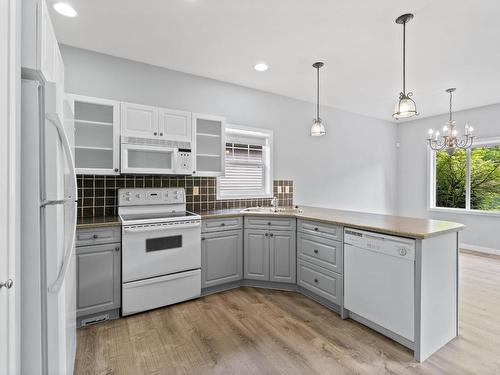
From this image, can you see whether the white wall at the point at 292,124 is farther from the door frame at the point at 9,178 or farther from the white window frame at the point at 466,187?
the door frame at the point at 9,178

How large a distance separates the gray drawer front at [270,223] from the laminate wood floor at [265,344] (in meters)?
0.81

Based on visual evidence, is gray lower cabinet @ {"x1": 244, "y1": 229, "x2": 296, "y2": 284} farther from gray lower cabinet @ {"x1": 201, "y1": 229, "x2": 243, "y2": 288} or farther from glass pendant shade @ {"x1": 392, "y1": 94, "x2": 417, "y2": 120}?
glass pendant shade @ {"x1": 392, "y1": 94, "x2": 417, "y2": 120}

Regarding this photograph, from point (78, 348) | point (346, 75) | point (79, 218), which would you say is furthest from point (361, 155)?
point (78, 348)

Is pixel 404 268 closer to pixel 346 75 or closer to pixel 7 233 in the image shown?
pixel 7 233

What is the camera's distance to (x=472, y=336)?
2119 millimetres

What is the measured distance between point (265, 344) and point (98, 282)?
1540 mm

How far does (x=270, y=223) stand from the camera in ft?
10.1

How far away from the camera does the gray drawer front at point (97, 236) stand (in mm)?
2236

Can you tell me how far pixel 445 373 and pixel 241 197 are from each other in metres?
2.76

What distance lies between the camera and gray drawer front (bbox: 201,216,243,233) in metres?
2.89

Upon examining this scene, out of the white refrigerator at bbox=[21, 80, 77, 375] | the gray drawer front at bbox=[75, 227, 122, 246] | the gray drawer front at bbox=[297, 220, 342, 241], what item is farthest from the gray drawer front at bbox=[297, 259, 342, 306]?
the white refrigerator at bbox=[21, 80, 77, 375]

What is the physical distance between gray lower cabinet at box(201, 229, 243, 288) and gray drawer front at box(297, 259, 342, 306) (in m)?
0.73

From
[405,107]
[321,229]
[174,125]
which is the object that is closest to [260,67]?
[174,125]

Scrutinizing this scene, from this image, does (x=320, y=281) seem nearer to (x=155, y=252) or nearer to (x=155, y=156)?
(x=155, y=252)
